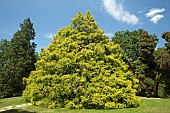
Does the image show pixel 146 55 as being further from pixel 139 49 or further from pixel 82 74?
pixel 82 74

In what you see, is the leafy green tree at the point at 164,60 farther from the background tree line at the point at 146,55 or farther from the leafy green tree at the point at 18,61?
the leafy green tree at the point at 18,61

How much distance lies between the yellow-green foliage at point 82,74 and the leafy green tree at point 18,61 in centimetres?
1461

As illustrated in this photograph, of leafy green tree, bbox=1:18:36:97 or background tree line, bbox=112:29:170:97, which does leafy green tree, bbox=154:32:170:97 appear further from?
leafy green tree, bbox=1:18:36:97

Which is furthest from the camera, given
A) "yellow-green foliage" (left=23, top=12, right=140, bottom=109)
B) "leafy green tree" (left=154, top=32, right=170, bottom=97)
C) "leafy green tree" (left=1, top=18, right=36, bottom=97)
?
"leafy green tree" (left=1, top=18, right=36, bottom=97)

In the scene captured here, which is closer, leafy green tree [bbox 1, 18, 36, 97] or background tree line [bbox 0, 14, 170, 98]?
background tree line [bbox 0, 14, 170, 98]

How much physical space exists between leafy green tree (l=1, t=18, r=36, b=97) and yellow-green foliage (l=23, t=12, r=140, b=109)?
47.9ft

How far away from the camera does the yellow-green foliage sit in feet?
44.2

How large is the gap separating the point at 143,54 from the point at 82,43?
13.2 meters

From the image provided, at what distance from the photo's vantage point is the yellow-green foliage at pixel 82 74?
530 inches

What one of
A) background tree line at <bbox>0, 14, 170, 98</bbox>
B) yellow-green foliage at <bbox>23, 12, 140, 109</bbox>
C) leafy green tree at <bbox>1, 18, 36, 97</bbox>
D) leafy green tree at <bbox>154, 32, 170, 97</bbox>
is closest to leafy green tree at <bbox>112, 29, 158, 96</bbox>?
background tree line at <bbox>0, 14, 170, 98</bbox>

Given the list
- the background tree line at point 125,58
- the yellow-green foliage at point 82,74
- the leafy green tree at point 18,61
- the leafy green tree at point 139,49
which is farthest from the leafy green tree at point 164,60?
the leafy green tree at point 18,61

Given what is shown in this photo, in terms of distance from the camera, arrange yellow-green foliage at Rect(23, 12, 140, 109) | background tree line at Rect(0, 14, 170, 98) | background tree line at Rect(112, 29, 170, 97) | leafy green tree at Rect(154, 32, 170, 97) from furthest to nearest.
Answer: background tree line at Rect(0, 14, 170, 98) < background tree line at Rect(112, 29, 170, 97) < leafy green tree at Rect(154, 32, 170, 97) < yellow-green foliage at Rect(23, 12, 140, 109)

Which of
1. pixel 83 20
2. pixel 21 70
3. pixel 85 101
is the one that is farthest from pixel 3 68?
pixel 85 101

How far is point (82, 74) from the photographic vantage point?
1399cm
